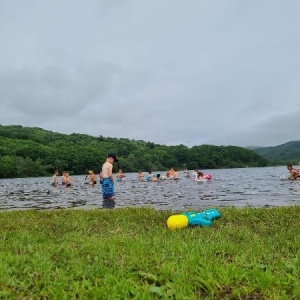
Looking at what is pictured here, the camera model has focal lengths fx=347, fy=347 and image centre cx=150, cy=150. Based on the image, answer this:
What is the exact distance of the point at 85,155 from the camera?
107 metres

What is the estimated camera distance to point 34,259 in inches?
202

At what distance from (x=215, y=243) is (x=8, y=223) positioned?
559cm

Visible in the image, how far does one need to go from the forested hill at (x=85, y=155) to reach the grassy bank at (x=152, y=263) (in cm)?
8465

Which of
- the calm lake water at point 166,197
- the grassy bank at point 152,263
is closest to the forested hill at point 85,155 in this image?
the calm lake water at point 166,197

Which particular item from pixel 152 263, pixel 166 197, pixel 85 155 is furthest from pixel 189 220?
pixel 85 155

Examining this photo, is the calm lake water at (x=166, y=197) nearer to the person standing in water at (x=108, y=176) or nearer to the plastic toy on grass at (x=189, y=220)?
the person standing in water at (x=108, y=176)

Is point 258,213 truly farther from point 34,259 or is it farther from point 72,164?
point 72,164

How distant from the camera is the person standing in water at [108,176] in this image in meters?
17.3

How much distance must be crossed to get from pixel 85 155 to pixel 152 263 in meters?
104

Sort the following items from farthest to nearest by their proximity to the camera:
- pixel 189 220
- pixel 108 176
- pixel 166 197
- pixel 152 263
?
A: 1. pixel 166 197
2. pixel 108 176
3. pixel 189 220
4. pixel 152 263

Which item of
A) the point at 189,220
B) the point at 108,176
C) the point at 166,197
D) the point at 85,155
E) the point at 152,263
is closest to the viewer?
the point at 152,263

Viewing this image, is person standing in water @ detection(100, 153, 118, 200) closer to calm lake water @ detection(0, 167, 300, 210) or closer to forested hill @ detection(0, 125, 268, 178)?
calm lake water @ detection(0, 167, 300, 210)

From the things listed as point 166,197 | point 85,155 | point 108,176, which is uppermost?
point 85,155

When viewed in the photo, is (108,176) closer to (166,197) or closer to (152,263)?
(166,197)
